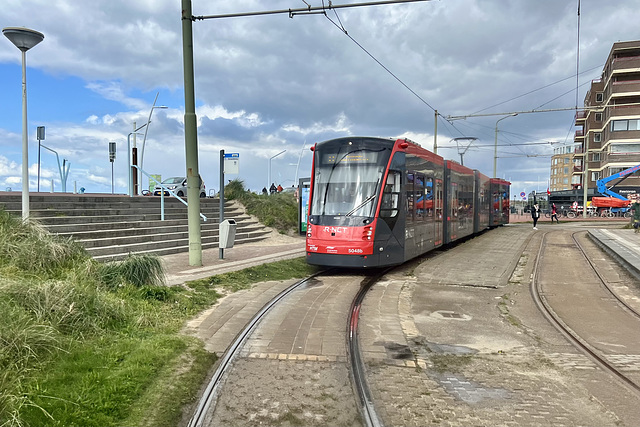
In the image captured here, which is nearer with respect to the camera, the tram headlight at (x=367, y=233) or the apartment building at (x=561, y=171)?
the tram headlight at (x=367, y=233)

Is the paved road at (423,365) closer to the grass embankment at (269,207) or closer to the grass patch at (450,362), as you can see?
the grass patch at (450,362)

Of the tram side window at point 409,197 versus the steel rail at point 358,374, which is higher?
the tram side window at point 409,197

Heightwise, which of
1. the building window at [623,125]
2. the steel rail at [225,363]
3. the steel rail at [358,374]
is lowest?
the steel rail at [358,374]

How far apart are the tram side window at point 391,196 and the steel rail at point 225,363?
3653mm

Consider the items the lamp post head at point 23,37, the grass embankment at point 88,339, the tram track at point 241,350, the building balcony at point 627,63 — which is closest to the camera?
the grass embankment at point 88,339

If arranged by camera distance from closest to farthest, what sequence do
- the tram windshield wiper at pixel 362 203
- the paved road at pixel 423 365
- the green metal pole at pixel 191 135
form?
the paved road at pixel 423 365, the tram windshield wiper at pixel 362 203, the green metal pole at pixel 191 135

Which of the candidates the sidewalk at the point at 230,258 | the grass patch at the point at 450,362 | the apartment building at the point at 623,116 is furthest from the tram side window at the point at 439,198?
the apartment building at the point at 623,116

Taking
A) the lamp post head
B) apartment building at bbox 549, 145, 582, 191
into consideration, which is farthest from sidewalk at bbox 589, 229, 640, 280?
apartment building at bbox 549, 145, 582, 191

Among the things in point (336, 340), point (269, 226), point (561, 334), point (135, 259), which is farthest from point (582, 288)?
point (269, 226)

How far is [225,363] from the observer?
17.6ft

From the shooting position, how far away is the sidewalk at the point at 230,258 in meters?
10.6

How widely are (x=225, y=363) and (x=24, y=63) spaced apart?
9.06 metres

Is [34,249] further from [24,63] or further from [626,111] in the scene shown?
[626,111]

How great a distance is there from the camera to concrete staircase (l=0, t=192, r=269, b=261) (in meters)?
12.3
